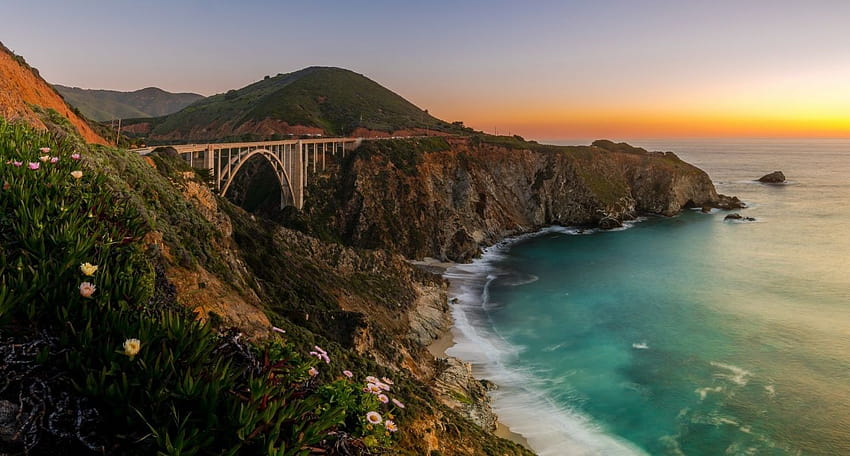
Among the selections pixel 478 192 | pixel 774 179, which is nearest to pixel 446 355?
pixel 478 192

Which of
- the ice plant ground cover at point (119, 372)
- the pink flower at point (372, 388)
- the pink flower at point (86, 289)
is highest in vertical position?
the pink flower at point (86, 289)

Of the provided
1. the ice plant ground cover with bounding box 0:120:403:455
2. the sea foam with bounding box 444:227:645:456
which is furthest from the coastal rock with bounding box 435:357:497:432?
the ice plant ground cover with bounding box 0:120:403:455

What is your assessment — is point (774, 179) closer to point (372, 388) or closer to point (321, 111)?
point (321, 111)

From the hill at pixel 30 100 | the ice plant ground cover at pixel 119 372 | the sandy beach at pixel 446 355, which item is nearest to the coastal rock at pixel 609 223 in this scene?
the sandy beach at pixel 446 355

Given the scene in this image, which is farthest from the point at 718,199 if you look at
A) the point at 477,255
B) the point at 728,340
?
the point at 728,340

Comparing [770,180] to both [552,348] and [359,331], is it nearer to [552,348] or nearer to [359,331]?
[552,348]

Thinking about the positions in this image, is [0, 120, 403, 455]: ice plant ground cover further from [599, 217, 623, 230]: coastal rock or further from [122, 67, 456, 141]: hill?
[599, 217, 623, 230]: coastal rock

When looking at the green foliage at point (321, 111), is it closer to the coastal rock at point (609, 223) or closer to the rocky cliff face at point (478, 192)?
the rocky cliff face at point (478, 192)
